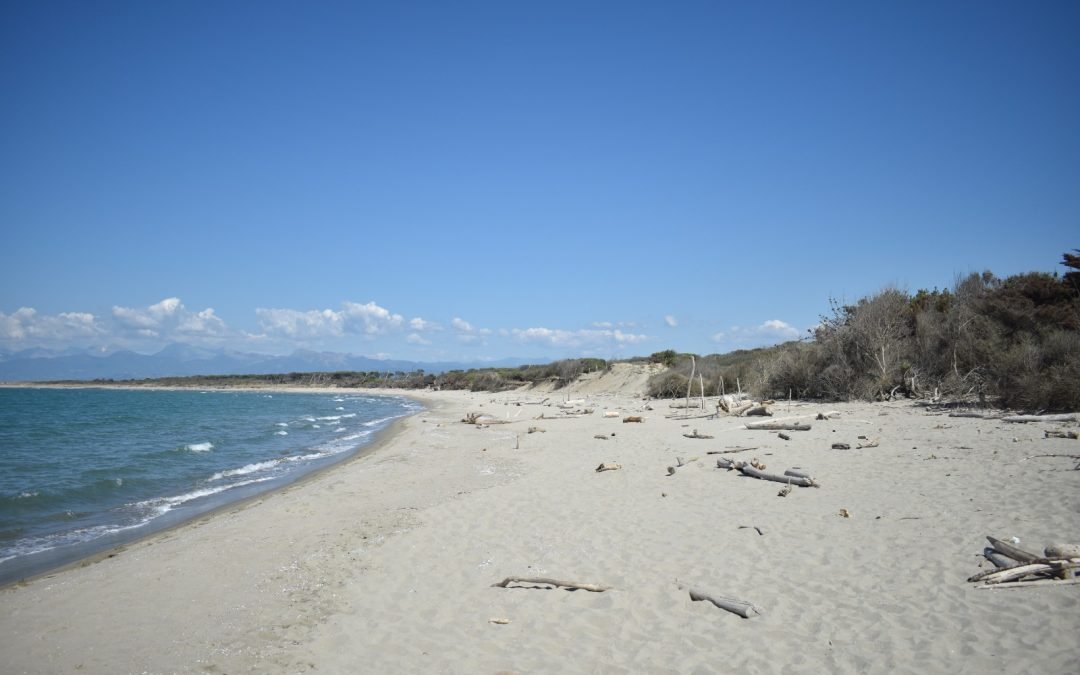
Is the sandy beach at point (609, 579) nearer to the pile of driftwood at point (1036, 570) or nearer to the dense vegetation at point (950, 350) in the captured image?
the pile of driftwood at point (1036, 570)

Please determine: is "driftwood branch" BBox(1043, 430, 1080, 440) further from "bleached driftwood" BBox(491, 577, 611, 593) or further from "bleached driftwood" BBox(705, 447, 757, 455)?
"bleached driftwood" BBox(491, 577, 611, 593)

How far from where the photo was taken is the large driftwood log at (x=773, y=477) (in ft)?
29.9

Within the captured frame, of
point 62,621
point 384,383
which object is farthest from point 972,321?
point 384,383

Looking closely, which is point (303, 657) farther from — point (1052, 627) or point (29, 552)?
point (29, 552)

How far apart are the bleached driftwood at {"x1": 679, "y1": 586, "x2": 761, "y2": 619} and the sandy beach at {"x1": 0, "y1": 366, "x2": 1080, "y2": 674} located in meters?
0.07

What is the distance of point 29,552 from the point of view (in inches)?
343

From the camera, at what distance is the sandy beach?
454 cm

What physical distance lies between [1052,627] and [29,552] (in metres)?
12.7

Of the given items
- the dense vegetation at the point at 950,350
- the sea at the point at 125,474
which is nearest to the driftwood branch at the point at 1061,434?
the dense vegetation at the point at 950,350

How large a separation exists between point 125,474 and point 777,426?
17692 millimetres

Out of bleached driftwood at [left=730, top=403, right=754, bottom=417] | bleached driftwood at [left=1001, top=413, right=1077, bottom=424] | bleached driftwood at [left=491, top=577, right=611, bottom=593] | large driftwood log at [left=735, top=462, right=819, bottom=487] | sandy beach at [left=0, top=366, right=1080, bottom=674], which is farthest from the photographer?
bleached driftwood at [left=730, top=403, right=754, bottom=417]

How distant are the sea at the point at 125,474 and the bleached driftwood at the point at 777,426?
12370mm

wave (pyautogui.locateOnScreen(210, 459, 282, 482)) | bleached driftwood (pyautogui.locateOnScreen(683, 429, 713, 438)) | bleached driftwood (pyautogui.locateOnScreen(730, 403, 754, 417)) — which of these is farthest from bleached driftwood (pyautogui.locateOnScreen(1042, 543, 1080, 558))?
wave (pyautogui.locateOnScreen(210, 459, 282, 482))

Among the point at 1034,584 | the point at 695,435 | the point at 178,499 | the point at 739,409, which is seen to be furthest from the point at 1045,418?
the point at 178,499
